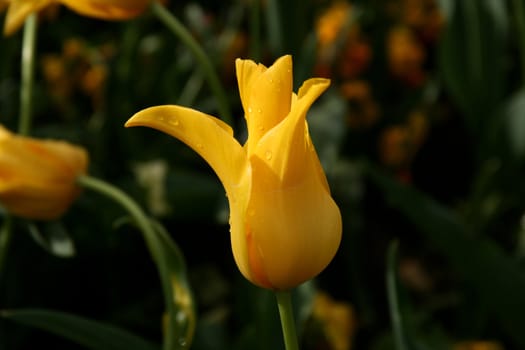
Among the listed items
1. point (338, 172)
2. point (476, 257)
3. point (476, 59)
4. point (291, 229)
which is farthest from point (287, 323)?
point (476, 59)

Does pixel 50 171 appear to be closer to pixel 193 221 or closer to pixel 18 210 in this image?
pixel 18 210

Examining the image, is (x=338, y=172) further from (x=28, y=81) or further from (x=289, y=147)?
(x=289, y=147)

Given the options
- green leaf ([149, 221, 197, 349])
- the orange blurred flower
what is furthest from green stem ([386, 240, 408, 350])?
the orange blurred flower

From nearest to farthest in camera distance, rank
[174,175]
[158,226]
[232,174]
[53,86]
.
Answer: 1. [232,174]
2. [158,226]
3. [174,175]
4. [53,86]

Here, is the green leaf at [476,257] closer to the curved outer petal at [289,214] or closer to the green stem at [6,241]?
the green stem at [6,241]

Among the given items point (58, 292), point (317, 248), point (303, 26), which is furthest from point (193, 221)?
point (317, 248)

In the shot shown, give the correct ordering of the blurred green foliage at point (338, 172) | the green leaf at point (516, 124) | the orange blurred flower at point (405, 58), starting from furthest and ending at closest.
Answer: the orange blurred flower at point (405, 58), the green leaf at point (516, 124), the blurred green foliage at point (338, 172)

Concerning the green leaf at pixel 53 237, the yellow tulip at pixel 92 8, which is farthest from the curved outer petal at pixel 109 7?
the green leaf at pixel 53 237
